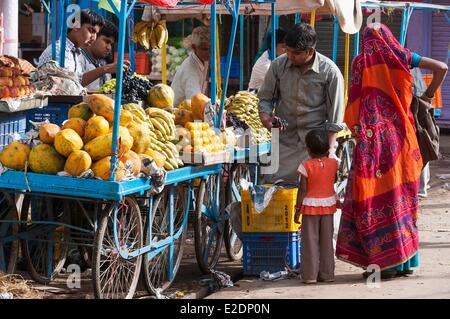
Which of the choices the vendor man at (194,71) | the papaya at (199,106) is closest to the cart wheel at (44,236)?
the papaya at (199,106)

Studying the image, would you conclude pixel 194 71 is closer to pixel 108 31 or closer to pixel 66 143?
pixel 108 31

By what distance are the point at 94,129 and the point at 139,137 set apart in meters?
0.31

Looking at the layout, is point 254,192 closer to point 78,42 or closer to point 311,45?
point 311,45

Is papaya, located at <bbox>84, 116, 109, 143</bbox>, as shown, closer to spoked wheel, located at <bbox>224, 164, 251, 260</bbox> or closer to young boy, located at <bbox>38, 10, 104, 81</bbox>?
spoked wheel, located at <bbox>224, 164, 251, 260</bbox>

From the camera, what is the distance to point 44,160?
601 centimetres

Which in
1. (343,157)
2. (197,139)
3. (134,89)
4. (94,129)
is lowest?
(343,157)

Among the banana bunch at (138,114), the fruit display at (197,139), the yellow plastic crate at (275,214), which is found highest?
the banana bunch at (138,114)

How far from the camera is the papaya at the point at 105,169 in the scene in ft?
19.3

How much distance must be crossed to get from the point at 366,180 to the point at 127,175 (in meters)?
1.85

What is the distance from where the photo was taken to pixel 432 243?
28.6ft

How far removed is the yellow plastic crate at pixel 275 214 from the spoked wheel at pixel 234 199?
0.67 meters

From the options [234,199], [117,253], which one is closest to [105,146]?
[117,253]

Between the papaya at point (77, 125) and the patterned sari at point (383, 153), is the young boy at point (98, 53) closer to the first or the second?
the papaya at point (77, 125)
